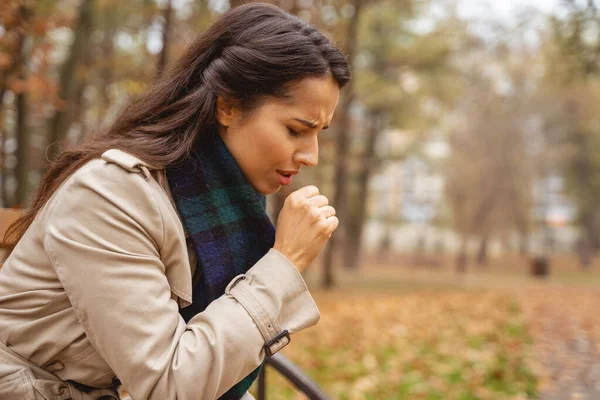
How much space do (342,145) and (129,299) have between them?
48.5 feet

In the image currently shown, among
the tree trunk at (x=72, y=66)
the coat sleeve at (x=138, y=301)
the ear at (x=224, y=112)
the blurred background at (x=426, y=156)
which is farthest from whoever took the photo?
the tree trunk at (x=72, y=66)

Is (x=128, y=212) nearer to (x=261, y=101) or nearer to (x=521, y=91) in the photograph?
(x=261, y=101)

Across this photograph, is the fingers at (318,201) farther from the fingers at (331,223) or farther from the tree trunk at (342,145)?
→ the tree trunk at (342,145)

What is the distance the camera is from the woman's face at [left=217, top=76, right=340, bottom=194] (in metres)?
1.64

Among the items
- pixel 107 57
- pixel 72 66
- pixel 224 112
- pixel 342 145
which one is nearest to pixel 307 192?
pixel 224 112

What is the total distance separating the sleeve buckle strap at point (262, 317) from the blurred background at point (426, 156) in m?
0.94

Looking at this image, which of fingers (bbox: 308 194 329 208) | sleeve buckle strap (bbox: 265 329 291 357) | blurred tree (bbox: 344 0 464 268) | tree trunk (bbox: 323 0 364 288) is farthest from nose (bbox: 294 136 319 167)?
blurred tree (bbox: 344 0 464 268)

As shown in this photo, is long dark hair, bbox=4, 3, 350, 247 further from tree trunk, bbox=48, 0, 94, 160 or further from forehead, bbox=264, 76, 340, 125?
tree trunk, bbox=48, 0, 94, 160

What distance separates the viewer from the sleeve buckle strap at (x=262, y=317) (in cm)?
144

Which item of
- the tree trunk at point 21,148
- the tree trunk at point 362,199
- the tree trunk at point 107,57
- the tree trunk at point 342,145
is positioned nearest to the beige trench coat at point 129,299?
the tree trunk at point 21,148

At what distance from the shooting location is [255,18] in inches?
66.2

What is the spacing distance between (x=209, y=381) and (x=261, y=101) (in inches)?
27.9

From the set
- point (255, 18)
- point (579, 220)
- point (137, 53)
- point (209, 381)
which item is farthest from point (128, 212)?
point (579, 220)

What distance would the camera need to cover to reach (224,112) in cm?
169
